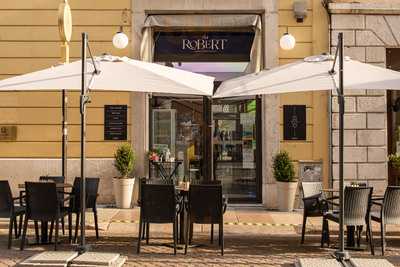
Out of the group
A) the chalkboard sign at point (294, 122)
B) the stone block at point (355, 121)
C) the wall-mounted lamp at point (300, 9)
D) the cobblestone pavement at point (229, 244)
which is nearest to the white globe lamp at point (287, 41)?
the wall-mounted lamp at point (300, 9)

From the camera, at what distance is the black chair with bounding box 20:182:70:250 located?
Answer: 7.96 meters

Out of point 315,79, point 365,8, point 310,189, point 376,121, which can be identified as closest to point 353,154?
point 376,121

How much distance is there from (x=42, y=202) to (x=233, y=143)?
18.3 ft

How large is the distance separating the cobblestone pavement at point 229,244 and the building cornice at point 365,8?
171 inches

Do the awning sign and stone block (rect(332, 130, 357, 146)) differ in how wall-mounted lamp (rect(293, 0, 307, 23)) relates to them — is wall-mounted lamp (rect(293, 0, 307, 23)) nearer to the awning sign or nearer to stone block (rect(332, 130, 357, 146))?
the awning sign

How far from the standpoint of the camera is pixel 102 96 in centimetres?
1231

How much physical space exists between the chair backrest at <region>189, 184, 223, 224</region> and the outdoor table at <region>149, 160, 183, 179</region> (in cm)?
464

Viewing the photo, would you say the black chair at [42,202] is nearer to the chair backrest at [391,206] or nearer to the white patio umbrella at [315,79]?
the white patio umbrella at [315,79]

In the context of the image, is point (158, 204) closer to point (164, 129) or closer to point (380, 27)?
point (164, 129)

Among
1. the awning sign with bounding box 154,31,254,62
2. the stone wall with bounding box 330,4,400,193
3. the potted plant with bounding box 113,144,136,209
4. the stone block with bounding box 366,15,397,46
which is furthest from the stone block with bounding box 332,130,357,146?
the potted plant with bounding box 113,144,136,209

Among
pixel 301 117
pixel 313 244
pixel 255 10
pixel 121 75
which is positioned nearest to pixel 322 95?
pixel 301 117

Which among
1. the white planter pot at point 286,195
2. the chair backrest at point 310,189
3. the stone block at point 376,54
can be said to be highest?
the stone block at point 376,54

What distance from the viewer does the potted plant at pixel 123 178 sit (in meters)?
11.9

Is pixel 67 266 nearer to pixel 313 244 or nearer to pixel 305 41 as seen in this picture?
pixel 313 244
